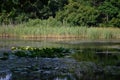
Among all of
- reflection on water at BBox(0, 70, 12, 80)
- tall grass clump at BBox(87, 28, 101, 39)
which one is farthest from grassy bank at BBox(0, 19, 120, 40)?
reflection on water at BBox(0, 70, 12, 80)

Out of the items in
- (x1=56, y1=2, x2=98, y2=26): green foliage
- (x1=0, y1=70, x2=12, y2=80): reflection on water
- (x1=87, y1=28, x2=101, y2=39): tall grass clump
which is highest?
(x1=56, y1=2, x2=98, y2=26): green foliage

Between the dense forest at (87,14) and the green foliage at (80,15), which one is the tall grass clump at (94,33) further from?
the green foliage at (80,15)

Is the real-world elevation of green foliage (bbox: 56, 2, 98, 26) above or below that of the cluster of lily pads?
above

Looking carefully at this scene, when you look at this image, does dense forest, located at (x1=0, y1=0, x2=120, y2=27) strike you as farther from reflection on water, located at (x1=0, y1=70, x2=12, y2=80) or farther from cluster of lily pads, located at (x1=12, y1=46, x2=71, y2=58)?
reflection on water, located at (x1=0, y1=70, x2=12, y2=80)

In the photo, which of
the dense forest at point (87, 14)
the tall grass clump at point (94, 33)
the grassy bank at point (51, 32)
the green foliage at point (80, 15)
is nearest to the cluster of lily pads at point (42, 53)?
the grassy bank at point (51, 32)

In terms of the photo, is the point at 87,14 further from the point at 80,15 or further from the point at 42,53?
the point at 42,53

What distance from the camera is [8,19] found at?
4353 cm

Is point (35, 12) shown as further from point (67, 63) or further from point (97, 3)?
point (67, 63)

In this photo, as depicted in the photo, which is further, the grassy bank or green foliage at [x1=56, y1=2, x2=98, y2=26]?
green foliage at [x1=56, y1=2, x2=98, y2=26]

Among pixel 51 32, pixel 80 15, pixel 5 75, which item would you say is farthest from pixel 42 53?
pixel 80 15

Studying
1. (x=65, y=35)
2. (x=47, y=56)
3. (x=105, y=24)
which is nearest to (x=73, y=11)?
(x=105, y=24)

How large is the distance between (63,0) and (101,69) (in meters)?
41.1

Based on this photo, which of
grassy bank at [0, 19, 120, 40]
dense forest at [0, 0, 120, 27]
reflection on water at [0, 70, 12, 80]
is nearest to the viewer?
reflection on water at [0, 70, 12, 80]

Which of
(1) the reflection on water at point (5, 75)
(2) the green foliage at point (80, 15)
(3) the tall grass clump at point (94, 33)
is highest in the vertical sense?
(2) the green foliage at point (80, 15)
